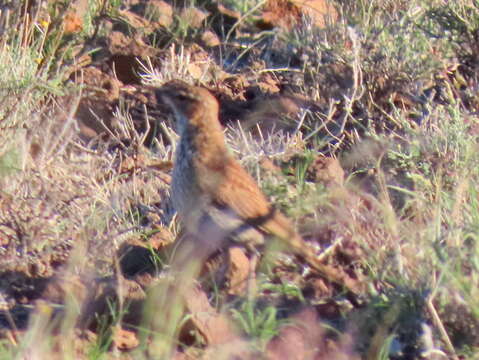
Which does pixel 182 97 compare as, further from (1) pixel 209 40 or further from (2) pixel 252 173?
(1) pixel 209 40

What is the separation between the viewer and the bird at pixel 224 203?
5.48 metres

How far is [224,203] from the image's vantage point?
221 inches

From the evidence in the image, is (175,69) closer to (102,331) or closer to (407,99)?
(407,99)

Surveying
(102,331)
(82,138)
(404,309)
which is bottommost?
(102,331)

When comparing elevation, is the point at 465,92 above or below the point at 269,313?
above

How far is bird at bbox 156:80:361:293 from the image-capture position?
548cm

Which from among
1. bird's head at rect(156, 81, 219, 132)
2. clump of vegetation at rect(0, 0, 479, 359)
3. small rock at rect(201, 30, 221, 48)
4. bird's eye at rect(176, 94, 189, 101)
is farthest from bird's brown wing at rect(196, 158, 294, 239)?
small rock at rect(201, 30, 221, 48)

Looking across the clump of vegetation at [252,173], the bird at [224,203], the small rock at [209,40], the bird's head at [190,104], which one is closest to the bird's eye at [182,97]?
the bird's head at [190,104]

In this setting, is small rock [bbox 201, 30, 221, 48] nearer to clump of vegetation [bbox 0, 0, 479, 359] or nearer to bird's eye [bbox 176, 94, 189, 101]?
clump of vegetation [bbox 0, 0, 479, 359]

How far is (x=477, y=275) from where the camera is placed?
15.4 ft

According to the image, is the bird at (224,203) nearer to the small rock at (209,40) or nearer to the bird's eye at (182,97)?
the bird's eye at (182,97)

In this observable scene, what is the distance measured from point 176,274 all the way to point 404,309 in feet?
3.75

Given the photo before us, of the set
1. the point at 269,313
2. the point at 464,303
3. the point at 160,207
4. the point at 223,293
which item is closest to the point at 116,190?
the point at 160,207

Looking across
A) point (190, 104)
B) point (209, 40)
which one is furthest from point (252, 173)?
point (209, 40)
